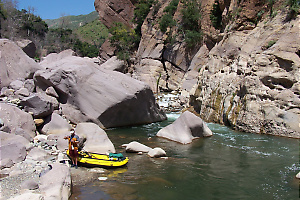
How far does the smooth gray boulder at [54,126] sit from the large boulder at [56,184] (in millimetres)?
4077

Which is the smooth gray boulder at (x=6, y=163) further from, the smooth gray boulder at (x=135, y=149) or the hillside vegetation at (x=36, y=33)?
the hillside vegetation at (x=36, y=33)

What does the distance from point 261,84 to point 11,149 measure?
1031 centimetres

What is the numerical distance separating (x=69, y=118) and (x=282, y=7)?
40.9 feet

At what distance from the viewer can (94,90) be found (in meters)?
12.0

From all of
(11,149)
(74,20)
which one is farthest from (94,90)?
(74,20)

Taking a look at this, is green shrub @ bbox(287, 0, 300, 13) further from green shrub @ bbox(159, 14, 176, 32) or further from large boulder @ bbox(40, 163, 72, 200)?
green shrub @ bbox(159, 14, 176, 32)

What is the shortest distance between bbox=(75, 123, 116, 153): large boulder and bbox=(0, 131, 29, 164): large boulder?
184cm

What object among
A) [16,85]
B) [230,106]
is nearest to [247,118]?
[230,106]

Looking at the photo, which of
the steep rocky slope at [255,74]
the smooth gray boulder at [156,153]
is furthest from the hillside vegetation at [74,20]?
the smooth gray boulder at [156,153]

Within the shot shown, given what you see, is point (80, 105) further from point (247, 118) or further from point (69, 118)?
point (247, 118)

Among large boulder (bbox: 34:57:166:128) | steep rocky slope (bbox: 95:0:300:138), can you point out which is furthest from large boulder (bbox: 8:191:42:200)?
steep rocky slope (bbox: 95:0:300:138)

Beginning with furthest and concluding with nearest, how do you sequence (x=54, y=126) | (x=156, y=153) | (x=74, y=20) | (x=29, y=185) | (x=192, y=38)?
(x=74, y=20) → (x=192, y=38) → (x=54, y=126) → (x=156, y=153) → (x=29, y=185)

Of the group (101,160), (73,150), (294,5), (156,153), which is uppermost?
(294,5)

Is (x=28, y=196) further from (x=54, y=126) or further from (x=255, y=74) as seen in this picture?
(x=255, y=74)
